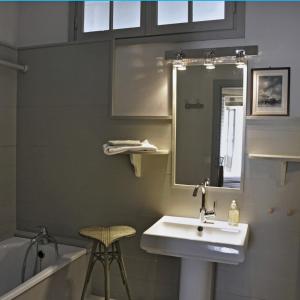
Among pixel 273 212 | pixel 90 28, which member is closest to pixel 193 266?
pixel 273 212

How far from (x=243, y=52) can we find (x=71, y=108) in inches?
55.2

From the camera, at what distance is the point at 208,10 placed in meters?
2.51

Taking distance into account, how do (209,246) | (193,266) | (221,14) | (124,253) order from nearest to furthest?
1. (209,246)
2. (193,266)
3. (221,14)
4. (124,253)

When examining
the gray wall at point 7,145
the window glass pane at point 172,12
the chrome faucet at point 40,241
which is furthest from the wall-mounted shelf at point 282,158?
the gray wall at point 7,145

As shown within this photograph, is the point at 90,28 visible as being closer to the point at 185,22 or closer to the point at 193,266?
the point at 185,22

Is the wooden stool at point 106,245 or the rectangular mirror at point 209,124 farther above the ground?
the rectangular mirror at point 209,124

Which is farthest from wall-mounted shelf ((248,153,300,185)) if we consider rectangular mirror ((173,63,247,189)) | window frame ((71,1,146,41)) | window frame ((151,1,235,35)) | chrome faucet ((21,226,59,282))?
chrome faucet ((21,226,59,282))

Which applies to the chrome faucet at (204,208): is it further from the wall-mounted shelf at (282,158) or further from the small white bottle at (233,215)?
Result: the wall-mounted shelf at (282,158)

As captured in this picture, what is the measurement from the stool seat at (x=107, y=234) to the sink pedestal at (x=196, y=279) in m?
0.43

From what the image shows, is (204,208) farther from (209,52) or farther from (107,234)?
(209,52)

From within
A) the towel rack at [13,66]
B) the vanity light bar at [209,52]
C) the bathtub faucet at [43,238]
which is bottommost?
the bathtub faucet at [43,238]

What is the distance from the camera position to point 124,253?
274 cm

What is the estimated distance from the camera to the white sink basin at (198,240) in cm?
201

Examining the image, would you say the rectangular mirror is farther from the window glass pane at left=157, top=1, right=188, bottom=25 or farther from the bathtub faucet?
the bathtub faucet
